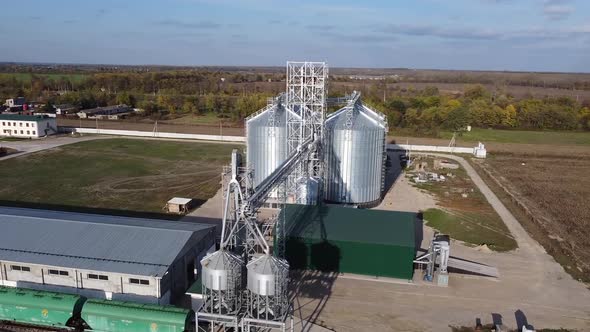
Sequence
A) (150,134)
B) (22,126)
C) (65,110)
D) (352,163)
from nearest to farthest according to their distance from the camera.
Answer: (352,163) → (22,126) → (150,134) → (65,110)

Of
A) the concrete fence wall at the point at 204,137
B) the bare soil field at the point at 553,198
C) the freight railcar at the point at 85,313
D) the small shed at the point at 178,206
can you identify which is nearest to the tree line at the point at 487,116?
the concrete fence wall at the point at 204,137

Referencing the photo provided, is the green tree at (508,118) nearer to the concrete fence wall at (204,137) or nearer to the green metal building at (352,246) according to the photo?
the concrete fence wall at (204,137)

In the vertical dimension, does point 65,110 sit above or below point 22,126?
above

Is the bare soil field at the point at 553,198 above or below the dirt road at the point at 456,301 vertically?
above

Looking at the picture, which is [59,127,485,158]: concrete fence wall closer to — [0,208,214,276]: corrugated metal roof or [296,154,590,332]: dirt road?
[296,154,590,332]: dirt road

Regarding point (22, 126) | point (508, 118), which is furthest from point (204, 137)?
point (508, 118)

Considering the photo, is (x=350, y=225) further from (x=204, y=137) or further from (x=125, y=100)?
(x=125, y=100)
